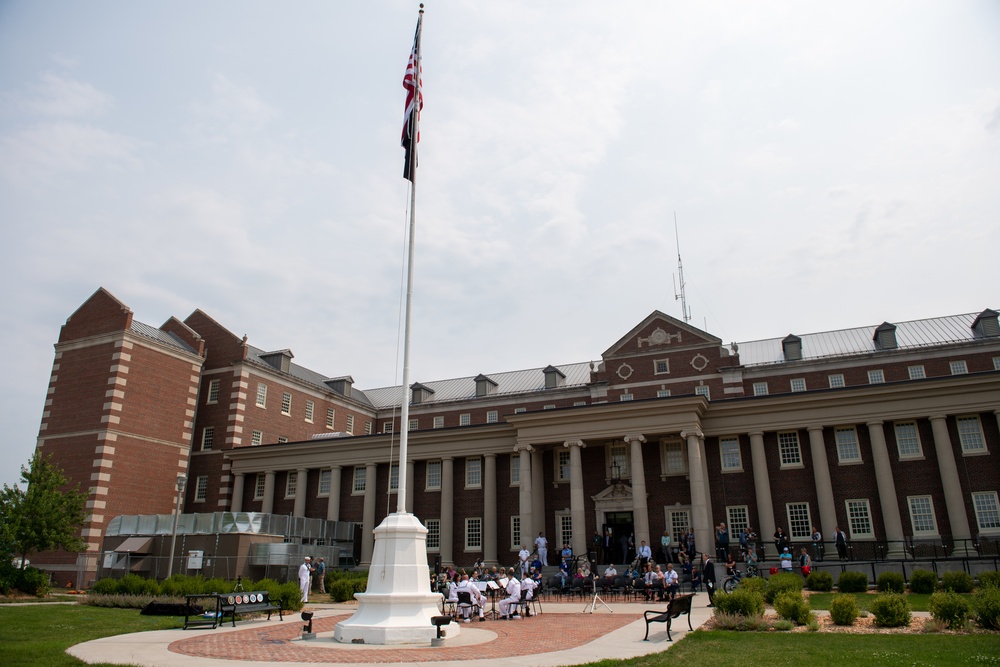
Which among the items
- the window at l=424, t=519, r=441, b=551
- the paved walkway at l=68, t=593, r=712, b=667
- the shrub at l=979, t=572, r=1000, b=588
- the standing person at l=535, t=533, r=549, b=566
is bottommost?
the paved walkway at l=68, t=593, r=712, b=667

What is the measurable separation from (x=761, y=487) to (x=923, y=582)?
1264cm

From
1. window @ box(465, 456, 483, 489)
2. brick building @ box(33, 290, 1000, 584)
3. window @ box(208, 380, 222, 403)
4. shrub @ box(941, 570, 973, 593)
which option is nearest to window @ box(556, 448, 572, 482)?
brick building @ box(33, 290, 1000, 584)

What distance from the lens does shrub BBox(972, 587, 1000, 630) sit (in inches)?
603

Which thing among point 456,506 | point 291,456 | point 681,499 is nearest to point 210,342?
point 291,456

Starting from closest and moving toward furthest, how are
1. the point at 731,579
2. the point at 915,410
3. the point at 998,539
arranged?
the point at 731,579, the point at 998,539, the point at 915,410

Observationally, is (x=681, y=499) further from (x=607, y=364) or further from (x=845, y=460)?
(x=607, y=364)

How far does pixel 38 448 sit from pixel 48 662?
38195 mm

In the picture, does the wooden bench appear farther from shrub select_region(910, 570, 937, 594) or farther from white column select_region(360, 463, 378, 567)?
white column select_region(360, 463, 378, 567)

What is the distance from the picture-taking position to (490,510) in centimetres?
4144

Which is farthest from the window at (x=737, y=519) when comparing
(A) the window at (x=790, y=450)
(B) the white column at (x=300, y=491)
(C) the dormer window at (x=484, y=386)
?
(B) the white column at (x=300, y=491)

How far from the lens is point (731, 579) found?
26.7 meters

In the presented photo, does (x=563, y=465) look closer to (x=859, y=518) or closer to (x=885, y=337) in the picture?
(x=859, y=518)

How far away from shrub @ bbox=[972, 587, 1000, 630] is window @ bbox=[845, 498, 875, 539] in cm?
2027

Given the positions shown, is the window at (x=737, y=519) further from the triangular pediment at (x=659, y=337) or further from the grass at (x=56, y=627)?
the grass at (x=56, y=627)
